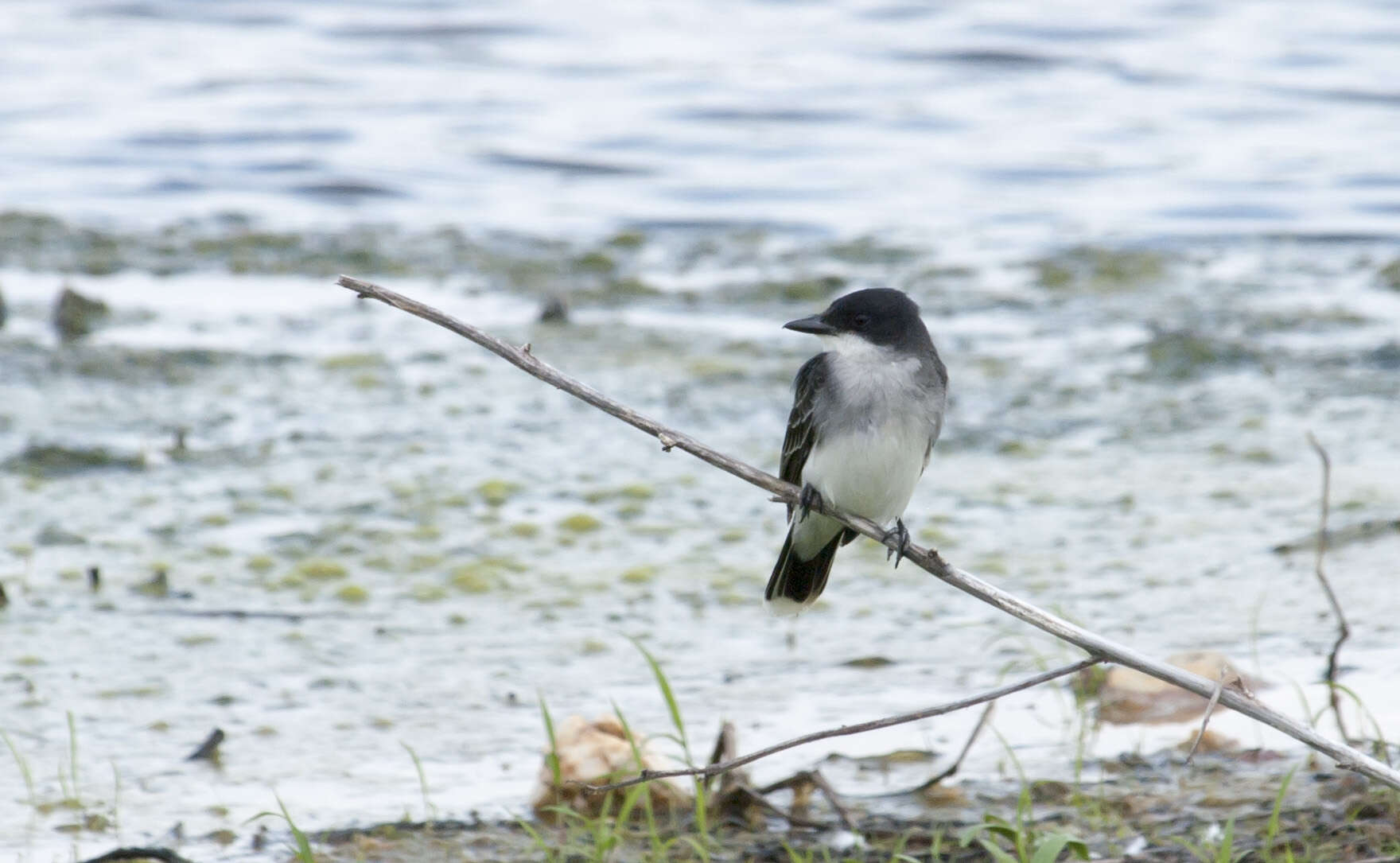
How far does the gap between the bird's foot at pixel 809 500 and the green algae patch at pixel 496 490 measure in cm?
260

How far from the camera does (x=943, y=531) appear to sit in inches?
258

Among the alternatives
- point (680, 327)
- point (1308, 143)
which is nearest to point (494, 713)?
point (680, 327)

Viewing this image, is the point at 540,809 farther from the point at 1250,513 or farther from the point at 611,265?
the point at 611,265

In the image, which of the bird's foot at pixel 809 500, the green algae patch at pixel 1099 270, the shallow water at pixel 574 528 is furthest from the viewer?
the green algae patch at pixel 1099 270

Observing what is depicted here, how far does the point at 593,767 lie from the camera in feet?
14.8

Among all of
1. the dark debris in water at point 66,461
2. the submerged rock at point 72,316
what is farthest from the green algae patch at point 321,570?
the submerged rock at point 72,316

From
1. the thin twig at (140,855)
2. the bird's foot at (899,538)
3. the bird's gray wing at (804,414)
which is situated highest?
the bird's gray wing at (804,414)

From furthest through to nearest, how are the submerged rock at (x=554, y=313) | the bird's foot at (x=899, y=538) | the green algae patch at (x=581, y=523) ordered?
the submerged rock at (x=554, y=313), the green algae patch at (x=581, y=523), the bird's foot at (x=899, y=538)

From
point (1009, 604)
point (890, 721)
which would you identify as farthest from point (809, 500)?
point (890, 721)

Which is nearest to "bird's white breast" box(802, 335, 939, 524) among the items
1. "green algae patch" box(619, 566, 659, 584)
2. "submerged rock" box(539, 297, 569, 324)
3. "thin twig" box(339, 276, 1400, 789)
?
"thin twig" box(339, 276, 1400, 789)

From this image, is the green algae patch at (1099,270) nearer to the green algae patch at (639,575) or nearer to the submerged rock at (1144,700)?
the green algae patch at (639,575)

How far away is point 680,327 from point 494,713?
3860 millimetres

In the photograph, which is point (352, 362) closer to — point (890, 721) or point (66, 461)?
point (66, 461)

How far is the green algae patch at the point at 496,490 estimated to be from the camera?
6.86 metres
